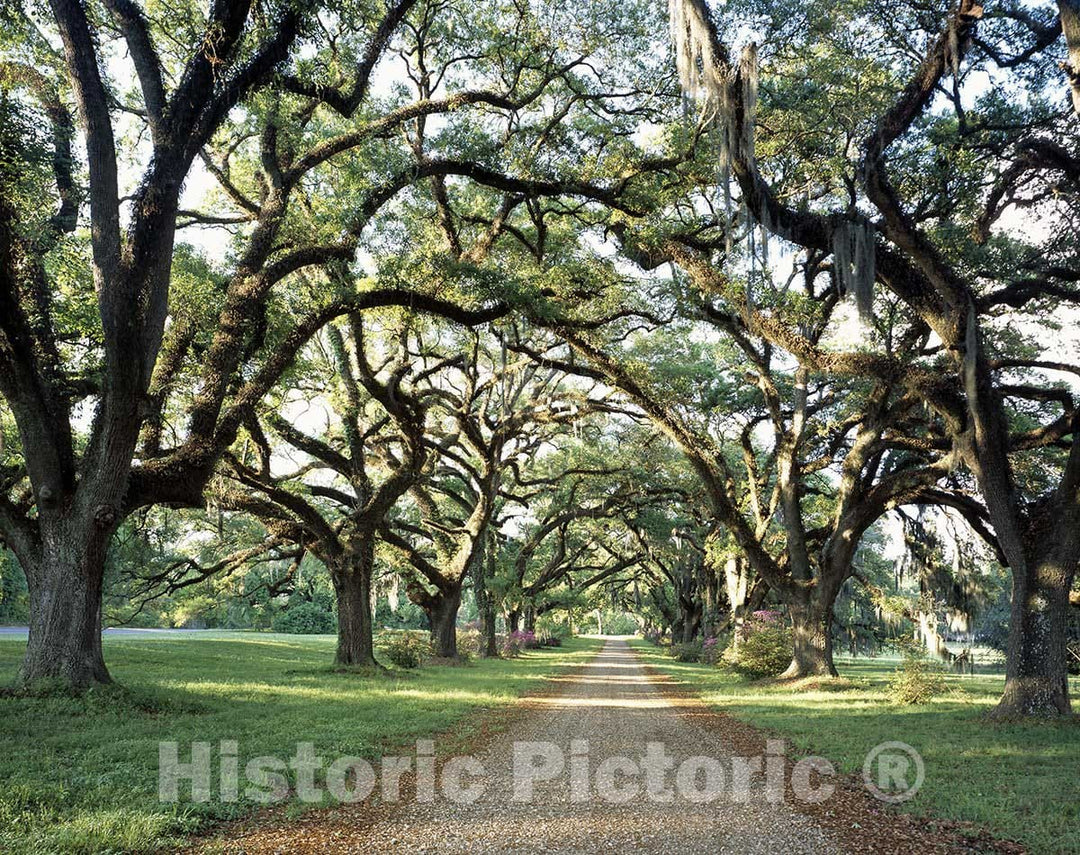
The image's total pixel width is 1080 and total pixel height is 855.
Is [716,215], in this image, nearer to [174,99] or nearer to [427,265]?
[427,265]

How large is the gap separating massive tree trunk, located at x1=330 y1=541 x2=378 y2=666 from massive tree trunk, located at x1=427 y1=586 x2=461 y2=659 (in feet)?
15.9

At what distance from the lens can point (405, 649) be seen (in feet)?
60.1

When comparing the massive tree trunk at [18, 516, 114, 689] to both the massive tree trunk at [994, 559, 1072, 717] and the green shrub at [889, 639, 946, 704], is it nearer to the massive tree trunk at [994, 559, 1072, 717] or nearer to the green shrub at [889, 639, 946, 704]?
A: the massive tree trunk at [994, 559, 1072, 717]

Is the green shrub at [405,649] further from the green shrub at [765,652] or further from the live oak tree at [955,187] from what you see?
the live oak tree at [955,187]

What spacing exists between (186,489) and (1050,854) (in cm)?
921

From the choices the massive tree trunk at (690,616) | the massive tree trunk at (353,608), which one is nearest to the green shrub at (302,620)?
the massive tree trunk at (690,616)

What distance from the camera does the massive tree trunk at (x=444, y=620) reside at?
2092 centimetres

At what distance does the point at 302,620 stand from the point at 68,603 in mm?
50727

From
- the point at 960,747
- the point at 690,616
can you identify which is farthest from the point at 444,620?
the point at 690,616

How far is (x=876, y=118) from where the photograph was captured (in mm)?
8570

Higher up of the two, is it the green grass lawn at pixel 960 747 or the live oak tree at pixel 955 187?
A: the live oak tree at pixel 955 187

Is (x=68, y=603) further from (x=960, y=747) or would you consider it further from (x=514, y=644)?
(x=514, y=644)

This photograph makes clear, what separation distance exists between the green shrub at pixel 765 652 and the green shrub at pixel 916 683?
3.82 m

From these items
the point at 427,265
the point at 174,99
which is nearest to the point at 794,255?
the point at 427,265
